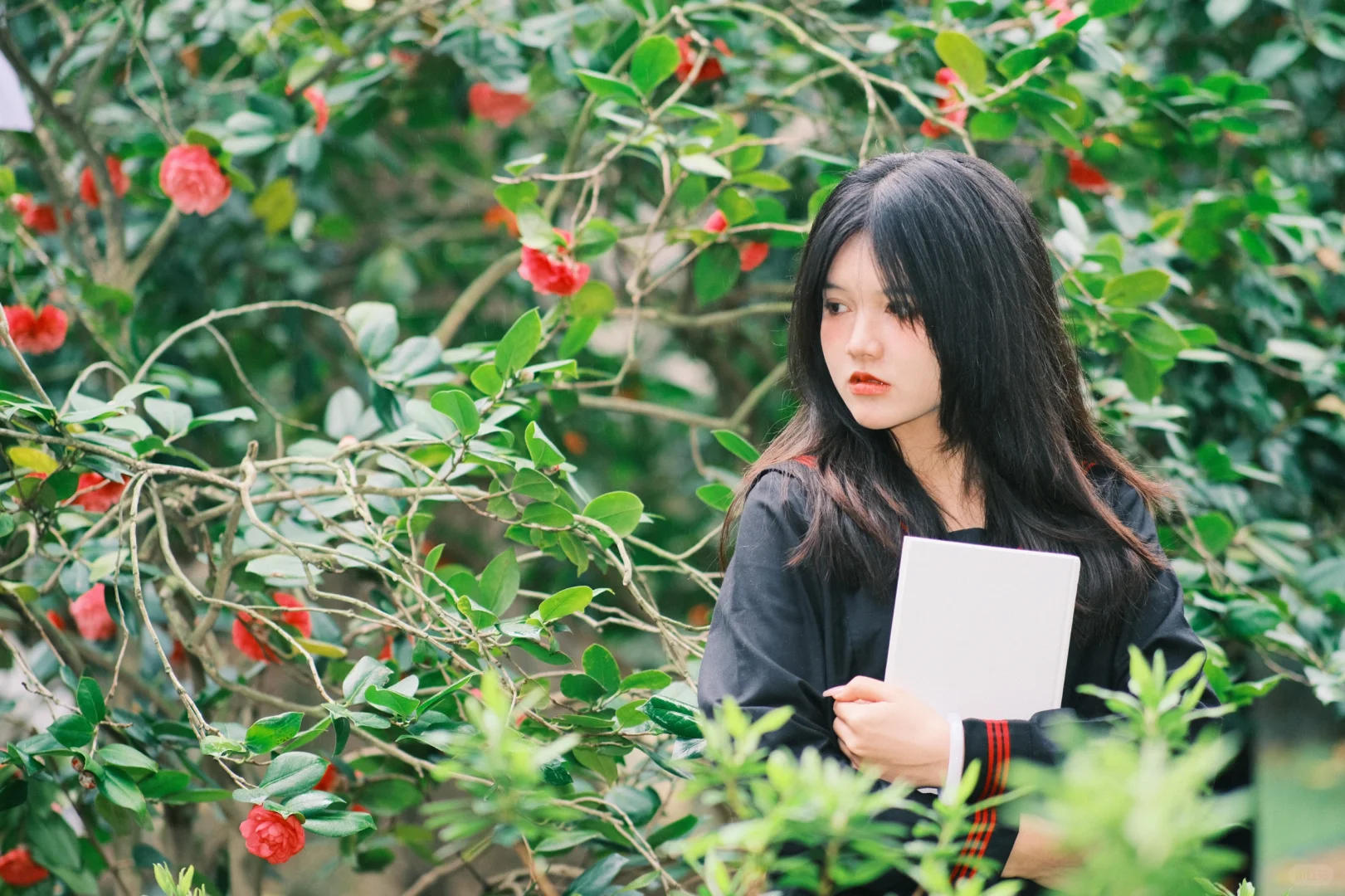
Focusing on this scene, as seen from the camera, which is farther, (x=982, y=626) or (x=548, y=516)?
(x=548, y=516)

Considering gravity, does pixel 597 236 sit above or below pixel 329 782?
above

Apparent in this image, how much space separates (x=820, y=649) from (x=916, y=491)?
173 mm

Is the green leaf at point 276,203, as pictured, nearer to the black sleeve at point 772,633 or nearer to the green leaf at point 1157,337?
the black sleeve at point 772,633

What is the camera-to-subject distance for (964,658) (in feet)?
3.16

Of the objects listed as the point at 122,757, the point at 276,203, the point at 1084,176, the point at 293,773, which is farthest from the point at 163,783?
the point at 1084,176

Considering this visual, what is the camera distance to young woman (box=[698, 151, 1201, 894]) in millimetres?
935

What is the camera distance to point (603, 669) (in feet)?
3.91

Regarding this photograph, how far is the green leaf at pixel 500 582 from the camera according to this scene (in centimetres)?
123

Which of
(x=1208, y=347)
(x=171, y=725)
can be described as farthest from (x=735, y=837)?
(x=1208, y=347)

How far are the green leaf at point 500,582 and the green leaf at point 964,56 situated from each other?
2.57 feet

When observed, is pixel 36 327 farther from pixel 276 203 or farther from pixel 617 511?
pixel 617 511

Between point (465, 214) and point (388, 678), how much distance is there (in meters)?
1.57

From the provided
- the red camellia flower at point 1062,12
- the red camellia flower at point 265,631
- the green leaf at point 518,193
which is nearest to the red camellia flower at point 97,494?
the red camellia flower at point 265,631

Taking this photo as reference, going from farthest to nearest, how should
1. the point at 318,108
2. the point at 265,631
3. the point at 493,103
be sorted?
the point at 493,103 → the point at 318,108 → the point at 265,631
